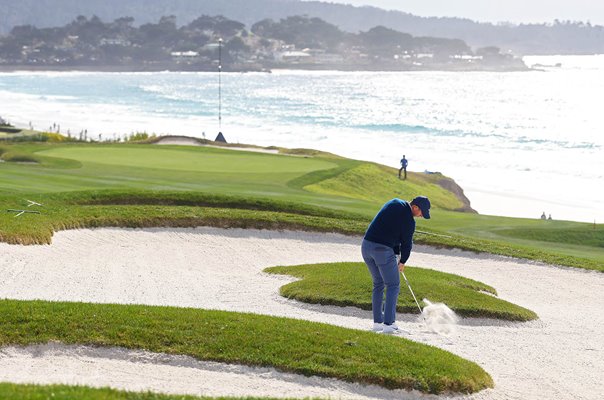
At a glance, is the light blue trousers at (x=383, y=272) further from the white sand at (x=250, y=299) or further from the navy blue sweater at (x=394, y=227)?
the white sand at (x=250, y=299)

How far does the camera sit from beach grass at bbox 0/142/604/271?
2953 cm

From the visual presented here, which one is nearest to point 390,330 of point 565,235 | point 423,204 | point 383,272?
point 383,272

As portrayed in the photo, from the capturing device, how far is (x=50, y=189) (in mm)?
35531

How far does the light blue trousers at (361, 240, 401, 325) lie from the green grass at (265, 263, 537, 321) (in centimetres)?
275

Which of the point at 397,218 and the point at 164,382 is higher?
the point at 397,218

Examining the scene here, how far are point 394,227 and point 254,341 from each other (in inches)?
129

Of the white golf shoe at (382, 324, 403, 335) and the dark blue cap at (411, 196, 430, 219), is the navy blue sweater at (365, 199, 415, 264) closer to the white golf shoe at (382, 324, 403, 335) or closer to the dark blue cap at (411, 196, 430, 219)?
the dark blue cap at (411, 196, 430, 219)

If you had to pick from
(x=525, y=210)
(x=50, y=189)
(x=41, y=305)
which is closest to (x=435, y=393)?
(x=41, y=305)

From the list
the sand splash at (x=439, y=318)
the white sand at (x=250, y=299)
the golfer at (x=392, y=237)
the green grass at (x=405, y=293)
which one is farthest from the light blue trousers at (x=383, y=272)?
the green grass at (x=405, y=293)

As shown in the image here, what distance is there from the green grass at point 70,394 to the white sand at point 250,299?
3.74 feet

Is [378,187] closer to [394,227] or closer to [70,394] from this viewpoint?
[394,227]

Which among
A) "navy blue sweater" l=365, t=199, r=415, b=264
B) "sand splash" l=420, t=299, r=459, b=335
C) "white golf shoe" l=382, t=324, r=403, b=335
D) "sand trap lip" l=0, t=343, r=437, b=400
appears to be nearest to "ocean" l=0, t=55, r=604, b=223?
"sand splash" l=420, t=299, r=459, b=335

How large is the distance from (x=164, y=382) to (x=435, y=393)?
4.21 m

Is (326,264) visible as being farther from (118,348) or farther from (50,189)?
(50,189)
